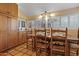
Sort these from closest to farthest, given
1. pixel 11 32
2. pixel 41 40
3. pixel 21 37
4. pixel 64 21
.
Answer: pixel 41 40, pixel 11 32, pixel 64 21, pixel 21 37

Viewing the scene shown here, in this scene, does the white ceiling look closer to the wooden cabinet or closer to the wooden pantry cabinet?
the wooden pantry cabinet

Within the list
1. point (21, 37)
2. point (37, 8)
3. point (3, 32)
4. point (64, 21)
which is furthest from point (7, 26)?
point (64, 21)

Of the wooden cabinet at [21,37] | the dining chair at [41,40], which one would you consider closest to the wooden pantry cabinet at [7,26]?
the wooden cabinet at [21,37]

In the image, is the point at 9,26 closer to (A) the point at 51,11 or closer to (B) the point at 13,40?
(B) the point at 13,40

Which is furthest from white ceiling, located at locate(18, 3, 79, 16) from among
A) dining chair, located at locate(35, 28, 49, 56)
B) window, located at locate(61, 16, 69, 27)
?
dining chair, located at locate(35, 28, 49, 56)

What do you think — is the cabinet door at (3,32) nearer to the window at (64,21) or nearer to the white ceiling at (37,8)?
the white ceiling at (37,8)

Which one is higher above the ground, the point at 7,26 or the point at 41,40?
the point at 7,26

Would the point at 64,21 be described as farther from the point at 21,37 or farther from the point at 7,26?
the point at 7,26

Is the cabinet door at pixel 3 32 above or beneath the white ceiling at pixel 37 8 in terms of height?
beneath

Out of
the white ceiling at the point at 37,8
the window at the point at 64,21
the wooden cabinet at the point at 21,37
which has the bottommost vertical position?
the wooden cabinet at the point at 21,37

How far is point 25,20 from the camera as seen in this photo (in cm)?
554

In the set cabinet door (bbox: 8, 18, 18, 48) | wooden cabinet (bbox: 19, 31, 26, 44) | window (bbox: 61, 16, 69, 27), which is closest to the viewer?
cabinet door (bbox: 8, 18, 18, 48)

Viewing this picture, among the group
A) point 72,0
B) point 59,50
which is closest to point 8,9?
point 59,50

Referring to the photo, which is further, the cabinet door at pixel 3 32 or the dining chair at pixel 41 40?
the cabinet door at pixel 3 32
